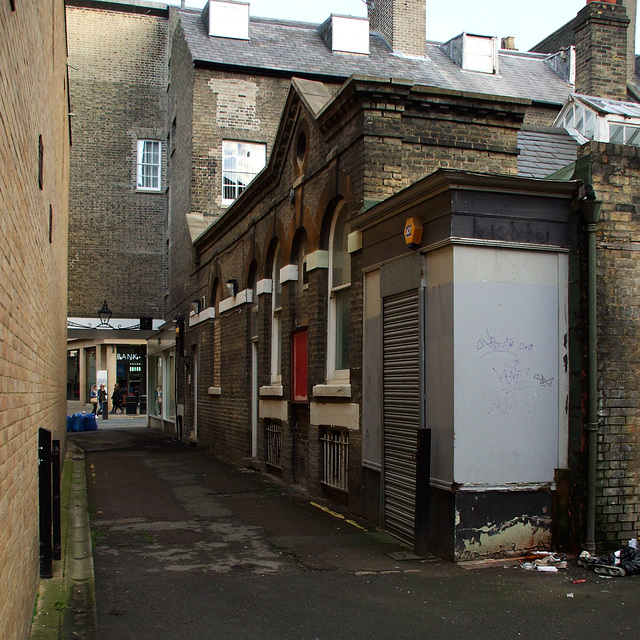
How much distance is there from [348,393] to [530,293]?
3.33m

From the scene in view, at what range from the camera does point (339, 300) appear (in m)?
11.9

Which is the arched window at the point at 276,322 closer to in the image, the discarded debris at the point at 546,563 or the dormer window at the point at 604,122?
the dormer window at the point at 604,122

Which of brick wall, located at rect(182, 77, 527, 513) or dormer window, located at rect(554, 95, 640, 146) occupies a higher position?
dormer window, located at rect(554, 95, 640, 146)

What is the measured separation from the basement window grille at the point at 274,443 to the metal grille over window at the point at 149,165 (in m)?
20.4

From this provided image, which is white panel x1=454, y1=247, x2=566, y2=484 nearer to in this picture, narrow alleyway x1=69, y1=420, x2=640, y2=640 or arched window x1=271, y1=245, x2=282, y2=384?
narrow alleyway x1=69, y1=420, x2=640, y2=640

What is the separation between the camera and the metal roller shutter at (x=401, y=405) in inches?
349

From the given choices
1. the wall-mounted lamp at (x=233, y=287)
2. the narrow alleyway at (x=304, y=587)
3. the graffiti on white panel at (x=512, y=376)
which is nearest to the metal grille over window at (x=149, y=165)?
the wall-mounted lamp at (x=233, y=287)

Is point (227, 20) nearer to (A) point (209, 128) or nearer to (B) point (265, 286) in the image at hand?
(A) point (209, 128)

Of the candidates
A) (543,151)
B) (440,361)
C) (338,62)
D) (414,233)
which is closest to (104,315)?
(338,62)

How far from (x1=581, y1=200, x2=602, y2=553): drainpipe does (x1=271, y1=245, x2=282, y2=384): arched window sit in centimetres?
765

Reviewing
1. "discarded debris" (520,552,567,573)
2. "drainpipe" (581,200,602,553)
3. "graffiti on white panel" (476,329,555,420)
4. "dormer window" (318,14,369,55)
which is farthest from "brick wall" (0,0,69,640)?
"dormer window" (318,14,369,55)

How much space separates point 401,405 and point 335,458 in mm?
2834

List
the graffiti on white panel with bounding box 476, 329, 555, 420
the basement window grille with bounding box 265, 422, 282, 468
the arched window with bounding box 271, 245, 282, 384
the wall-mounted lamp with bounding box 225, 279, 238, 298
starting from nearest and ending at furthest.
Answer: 1. the graffiti on white panel with bounding box 476, 329, 555, 420
2. the basement window grille with bounding box 265, 422, 282, 468
3. the arched window with bounding box 271, 245, 282, 384
4. the wall-mounted lamp with bounding box 225, 279, 238, 298

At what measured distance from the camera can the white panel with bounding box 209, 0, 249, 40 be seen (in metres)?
27.4
